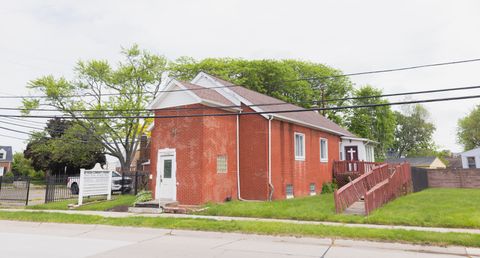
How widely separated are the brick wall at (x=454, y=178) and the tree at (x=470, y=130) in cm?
4344

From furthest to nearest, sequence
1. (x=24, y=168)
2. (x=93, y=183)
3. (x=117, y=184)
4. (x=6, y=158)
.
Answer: (x=6, y=158), (x=24, y=168), (x=117, y=184), (x=93, y=183)

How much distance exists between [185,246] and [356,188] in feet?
26.5

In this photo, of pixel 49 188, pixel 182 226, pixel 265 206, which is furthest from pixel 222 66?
pixel 182 226

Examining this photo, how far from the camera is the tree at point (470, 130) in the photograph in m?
60.6

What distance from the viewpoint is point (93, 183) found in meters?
17.0

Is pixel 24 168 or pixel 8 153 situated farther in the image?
pixel 8 153

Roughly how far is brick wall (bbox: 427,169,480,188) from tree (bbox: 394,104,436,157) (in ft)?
151

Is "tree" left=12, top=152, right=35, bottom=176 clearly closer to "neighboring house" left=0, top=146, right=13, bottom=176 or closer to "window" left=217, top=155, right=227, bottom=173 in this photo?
"neighboring house" left=0, top=146, right=13, bottom=176

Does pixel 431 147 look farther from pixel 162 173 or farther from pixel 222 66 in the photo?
pixel 162 173

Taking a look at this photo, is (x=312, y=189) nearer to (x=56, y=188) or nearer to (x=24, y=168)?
Result: (x=56, y=188)

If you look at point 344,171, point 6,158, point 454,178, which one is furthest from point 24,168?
point 454,178

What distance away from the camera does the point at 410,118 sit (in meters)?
67.8

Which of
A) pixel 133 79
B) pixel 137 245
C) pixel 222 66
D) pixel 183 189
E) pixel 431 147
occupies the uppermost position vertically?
pixel 222 66

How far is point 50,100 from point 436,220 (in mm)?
34117
